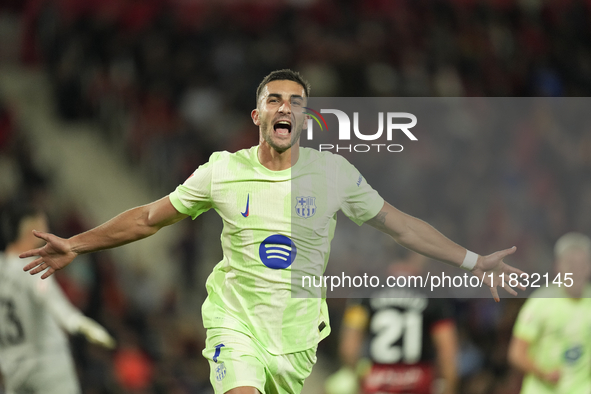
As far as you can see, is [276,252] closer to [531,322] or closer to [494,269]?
[494,269]

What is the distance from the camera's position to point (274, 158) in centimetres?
422

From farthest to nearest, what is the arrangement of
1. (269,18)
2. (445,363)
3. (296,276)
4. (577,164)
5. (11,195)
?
1. (269,18)
2. (11,195)
3. (577,164)
4. (445,363)
5. (296,276)

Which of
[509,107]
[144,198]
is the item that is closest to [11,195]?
[144,198]

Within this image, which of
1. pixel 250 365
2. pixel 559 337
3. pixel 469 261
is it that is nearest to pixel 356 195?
pixel 469 261

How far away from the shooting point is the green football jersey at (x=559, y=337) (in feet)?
19.4

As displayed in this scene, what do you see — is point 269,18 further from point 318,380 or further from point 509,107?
point 318,380

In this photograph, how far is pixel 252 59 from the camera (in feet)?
36.1

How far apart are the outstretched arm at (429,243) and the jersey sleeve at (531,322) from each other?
6.34ft

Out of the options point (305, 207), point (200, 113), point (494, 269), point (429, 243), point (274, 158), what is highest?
point (200, 113)

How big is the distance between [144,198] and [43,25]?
2.93m

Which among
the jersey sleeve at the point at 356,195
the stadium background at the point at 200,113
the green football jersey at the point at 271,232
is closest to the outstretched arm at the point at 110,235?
the green football jersey at the point at 271,232

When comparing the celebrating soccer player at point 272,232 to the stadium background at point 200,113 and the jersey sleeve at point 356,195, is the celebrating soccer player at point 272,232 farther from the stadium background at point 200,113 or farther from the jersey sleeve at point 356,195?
the stadium background at point 200,113

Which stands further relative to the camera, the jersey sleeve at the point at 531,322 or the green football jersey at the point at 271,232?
the jersey sleeve at the point at 531,322

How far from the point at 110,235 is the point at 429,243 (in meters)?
1.86
